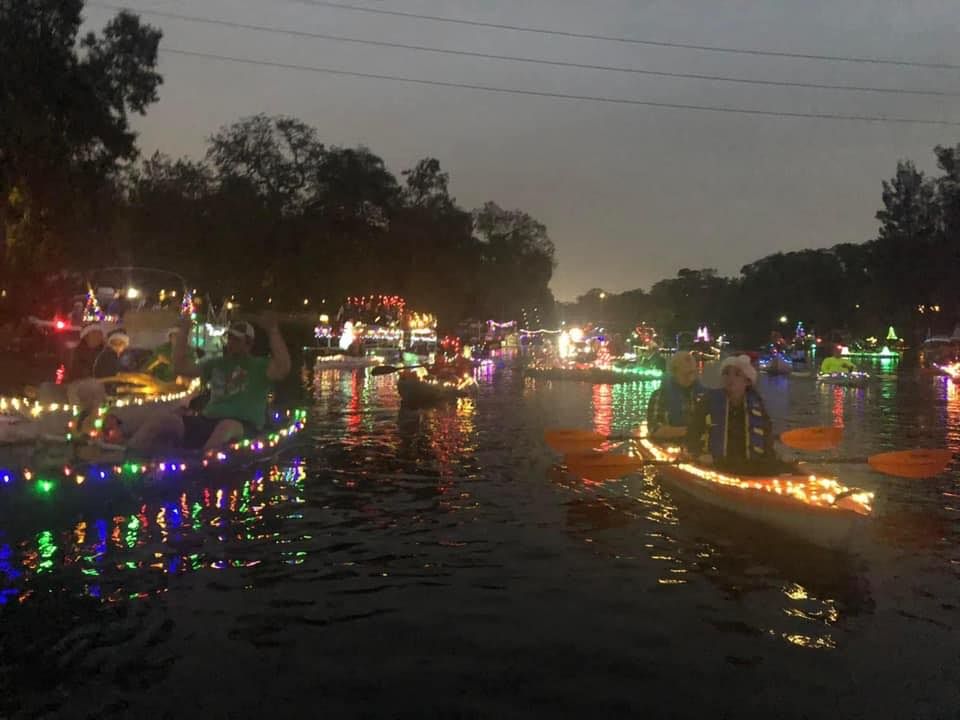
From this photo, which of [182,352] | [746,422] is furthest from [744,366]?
[182,352]

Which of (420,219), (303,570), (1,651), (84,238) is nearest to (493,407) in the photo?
(84,238)

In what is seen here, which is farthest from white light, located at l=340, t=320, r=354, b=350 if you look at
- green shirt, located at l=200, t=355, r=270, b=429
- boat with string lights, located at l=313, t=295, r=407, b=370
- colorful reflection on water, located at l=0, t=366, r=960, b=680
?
green shirt, located at l=200, t=355, r=270, b=429

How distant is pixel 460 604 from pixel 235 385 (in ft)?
18.5

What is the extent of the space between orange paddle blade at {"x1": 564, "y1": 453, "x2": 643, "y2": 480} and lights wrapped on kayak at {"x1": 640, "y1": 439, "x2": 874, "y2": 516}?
36.3 inches

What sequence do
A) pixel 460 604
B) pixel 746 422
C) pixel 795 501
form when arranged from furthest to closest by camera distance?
pixel 746 422
pixel 795 501
pixel 460 604

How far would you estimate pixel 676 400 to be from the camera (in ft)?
42.1

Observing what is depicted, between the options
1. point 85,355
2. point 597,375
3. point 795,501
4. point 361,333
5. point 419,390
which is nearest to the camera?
point 795,501

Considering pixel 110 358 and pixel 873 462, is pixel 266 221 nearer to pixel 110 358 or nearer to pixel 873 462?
pixel 110 358

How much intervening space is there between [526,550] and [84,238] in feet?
78.4

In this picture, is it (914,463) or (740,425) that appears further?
(914,463)

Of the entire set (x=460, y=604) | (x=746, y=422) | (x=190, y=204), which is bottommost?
(x=460, y=604)

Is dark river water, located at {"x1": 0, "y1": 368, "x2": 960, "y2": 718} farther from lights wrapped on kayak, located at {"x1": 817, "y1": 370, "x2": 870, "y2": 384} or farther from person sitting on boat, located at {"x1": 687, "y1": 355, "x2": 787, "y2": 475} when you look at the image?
lights wrapped on kayak, located at {"x1": 817, "y1": 370, "x2": 870, "y2": 384}

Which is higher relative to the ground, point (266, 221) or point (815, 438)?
point (266, 221)

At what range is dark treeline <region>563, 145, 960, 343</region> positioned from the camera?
7806 centimetres
